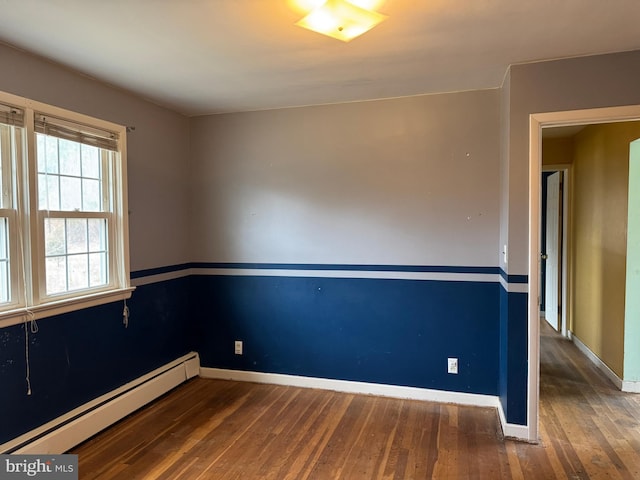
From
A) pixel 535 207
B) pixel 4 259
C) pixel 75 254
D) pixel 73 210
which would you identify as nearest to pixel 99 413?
pixel 75 254

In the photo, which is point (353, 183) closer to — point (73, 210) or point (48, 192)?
point (73, 210)

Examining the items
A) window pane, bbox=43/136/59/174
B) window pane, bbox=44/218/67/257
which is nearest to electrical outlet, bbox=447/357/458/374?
window pane, bbox=44/218/67/257

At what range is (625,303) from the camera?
3.35 m

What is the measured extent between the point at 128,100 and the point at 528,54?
2.72m

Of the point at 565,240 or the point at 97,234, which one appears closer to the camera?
the point at 97,234

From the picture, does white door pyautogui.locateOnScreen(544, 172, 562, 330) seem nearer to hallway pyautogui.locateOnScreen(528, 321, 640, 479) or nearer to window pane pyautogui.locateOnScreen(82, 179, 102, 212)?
hallway pyautogui.locateOnScreen(528, 321, 640, 479)

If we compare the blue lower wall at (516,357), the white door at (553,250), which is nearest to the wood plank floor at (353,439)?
the blue lower wall at (516,357)

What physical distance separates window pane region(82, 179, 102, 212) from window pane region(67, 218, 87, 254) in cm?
10

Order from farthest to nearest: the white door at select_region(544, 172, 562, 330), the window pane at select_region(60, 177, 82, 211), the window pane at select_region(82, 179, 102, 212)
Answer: the white door at select_region(544, 172, 562, 330), the window pane at select_region(82, 179, 102, 212), the window pane at select_region(60, 177, 82, 211)

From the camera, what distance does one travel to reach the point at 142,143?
3.26 meters

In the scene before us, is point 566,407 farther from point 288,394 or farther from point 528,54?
point 528,54

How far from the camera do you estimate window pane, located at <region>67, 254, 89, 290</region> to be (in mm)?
2682

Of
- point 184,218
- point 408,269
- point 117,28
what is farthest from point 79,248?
point 408,269

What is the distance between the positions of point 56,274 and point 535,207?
117 inches
